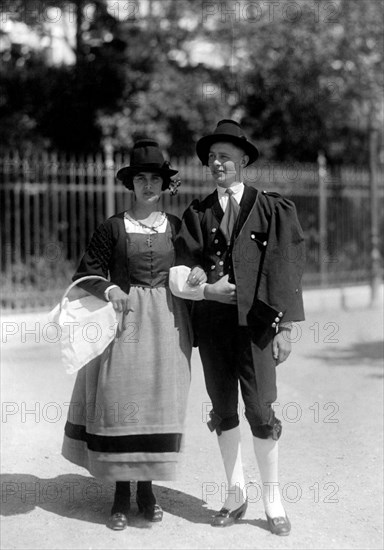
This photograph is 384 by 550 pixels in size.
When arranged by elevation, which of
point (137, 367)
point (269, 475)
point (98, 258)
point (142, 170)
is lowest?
point (269, 475)

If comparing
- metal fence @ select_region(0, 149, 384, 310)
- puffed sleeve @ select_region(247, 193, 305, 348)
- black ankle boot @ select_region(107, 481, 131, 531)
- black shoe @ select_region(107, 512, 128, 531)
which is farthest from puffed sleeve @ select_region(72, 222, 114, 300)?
metal fence @ select_region(0, 149, 384, 310)

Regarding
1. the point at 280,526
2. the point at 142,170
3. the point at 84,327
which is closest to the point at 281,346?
the point at 280,526

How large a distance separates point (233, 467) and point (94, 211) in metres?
9.49

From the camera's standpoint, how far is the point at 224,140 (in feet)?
14.3

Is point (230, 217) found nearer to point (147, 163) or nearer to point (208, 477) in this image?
point (147, 163)

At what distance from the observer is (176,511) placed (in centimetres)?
464

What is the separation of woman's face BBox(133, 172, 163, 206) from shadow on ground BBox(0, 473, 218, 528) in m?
1.55

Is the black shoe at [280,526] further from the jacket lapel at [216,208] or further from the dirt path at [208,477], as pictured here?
the jacket lapel at [216,208]

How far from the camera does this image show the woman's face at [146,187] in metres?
4.55

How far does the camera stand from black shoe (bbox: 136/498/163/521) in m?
4.48

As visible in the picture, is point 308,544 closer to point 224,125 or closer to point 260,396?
point 260,396

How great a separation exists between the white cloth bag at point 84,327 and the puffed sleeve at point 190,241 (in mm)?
403

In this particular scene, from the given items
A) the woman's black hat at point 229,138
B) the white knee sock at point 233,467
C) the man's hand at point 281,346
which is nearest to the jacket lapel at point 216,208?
the woman's black hat at point 229,138

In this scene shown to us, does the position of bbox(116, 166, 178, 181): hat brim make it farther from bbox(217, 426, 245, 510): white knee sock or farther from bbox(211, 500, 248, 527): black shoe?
bbox(211, 500, 248, 527): black shoe
